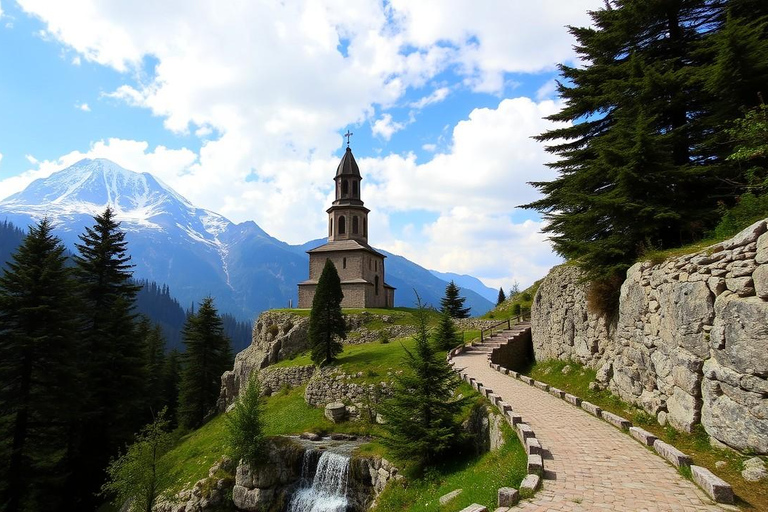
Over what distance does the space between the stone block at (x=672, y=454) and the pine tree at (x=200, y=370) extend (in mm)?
38723

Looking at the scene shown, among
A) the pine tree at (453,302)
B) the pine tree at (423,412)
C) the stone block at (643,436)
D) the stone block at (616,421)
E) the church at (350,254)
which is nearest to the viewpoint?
the stone block at (643,436)

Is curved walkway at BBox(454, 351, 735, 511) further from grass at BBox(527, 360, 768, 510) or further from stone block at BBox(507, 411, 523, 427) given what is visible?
grass at BBox(527, 360, 768, 510)

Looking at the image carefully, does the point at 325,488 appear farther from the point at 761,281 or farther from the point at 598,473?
the point at 761,281

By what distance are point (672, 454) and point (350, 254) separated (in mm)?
45570

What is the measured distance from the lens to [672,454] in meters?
8.67

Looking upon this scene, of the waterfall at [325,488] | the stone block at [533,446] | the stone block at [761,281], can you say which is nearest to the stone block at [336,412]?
the waterfall at [325,488]

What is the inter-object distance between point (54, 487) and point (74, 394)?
644 cm

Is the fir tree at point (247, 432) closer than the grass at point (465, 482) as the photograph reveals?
No

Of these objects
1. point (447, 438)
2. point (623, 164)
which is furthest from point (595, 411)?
point (623, 164)

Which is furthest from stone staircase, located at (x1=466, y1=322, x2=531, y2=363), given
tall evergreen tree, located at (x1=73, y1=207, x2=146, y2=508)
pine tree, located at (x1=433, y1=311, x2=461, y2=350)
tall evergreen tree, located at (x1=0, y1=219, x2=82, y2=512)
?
tall evergreen tree, located at (x1=73, y1=207, x2=146, y2=508)

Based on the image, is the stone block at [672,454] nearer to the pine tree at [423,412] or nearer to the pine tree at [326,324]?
the pine tree at [423,412]

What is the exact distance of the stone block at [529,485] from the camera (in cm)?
771

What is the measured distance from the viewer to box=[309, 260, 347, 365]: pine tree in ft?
104

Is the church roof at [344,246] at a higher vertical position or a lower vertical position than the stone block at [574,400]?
higher
